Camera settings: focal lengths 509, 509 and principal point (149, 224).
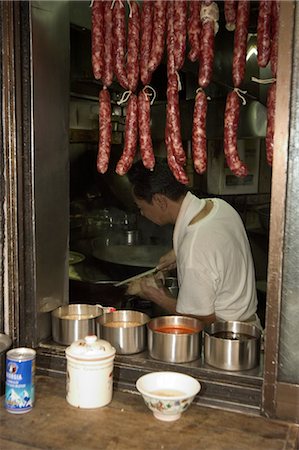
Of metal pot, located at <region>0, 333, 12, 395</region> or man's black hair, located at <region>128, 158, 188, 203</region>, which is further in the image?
man's black hair, located at <region>128, 158, 188, 203</region>

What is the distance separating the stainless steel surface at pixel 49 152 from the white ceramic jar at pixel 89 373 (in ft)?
1.28

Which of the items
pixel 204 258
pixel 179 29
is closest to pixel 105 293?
pixel 204 258

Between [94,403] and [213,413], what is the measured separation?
0.37 m

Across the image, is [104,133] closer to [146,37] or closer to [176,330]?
[146,37]

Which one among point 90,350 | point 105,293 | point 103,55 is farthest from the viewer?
point 105,293

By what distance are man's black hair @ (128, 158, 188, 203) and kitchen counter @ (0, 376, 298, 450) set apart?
142cm

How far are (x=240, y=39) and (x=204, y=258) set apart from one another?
103 cm

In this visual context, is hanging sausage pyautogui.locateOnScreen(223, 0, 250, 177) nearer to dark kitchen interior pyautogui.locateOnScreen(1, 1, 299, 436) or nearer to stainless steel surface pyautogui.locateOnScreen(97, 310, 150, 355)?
dark kitchen interior pyautogui.locateOnScreen(1, 1, 299, 436)

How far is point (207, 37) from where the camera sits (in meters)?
1.85

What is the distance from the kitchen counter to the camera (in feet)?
4.50

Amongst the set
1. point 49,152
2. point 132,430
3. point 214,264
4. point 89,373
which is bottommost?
point 132,430

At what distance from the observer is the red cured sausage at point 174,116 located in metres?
1.99

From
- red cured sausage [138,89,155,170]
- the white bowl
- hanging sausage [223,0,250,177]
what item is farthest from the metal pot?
hanging sausage [223,0,250,177]

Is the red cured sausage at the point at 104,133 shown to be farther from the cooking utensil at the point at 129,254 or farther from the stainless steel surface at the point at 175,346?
→ the cooking utensil at the point at 129,254
